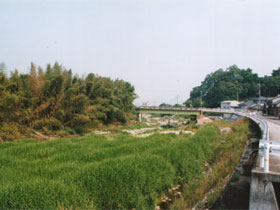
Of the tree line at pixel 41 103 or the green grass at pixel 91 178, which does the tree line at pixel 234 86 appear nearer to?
the tree line at pixel 41 103

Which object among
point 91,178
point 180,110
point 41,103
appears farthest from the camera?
point 180,110

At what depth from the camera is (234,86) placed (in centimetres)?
8319

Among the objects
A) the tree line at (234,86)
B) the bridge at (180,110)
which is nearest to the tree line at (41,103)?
the bridge at (180,110)

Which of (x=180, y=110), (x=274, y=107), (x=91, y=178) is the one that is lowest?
(x=91, y=178)

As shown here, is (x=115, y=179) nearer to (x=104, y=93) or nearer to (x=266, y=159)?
(x=266, y=159)

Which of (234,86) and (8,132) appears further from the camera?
(234,86)

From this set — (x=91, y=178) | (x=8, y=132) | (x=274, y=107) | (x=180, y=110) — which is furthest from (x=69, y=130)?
(x=274, y=107)

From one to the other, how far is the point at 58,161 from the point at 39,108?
1064cm

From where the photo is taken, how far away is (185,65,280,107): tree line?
76.0 meters

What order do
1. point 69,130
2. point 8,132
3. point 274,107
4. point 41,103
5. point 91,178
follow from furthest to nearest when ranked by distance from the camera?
point 274,107
point 69,130
point 41,103
point 8,132
point 91,178

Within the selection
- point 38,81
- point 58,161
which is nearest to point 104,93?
point 38,81

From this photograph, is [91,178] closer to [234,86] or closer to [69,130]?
[69,130]

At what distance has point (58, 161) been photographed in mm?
8070

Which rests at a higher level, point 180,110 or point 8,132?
point 180,110
